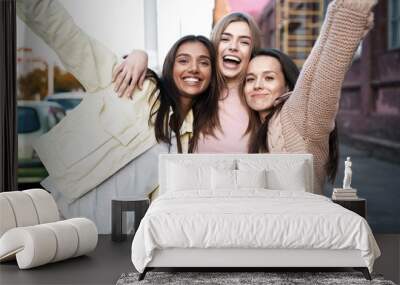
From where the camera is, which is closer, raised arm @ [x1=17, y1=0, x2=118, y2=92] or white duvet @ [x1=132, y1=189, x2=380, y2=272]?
white duvet @ [x1=132, y1=189, x2=380, y2=272]

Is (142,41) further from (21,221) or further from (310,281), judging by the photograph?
(310,281)

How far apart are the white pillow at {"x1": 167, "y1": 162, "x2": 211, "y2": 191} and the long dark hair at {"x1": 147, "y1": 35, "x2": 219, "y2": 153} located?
594 millimetres

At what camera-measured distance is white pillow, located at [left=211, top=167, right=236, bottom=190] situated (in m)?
6.12

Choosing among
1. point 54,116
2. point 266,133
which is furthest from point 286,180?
point 54,116

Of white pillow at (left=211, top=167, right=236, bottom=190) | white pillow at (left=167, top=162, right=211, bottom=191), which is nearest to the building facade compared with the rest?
white pillow at (left=211, top=167, right=236, bottom=190)

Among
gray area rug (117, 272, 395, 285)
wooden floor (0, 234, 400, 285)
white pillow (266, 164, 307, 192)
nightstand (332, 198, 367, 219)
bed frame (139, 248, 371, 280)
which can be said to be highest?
white pillow (266, 164, 307, 192)

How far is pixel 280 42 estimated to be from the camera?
682cm

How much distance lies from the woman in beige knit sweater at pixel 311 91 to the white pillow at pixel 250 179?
681 mm

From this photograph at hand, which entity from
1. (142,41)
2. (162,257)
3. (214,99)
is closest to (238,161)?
(214,99)

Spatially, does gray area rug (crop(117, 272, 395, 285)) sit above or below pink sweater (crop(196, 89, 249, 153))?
below

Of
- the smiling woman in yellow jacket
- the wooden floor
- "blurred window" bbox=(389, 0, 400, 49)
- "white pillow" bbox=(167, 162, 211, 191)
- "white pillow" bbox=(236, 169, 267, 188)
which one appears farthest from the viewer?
the smiling woman in yellow jacket

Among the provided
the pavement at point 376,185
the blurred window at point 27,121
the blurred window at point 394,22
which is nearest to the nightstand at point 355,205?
the pavement at point 376,185

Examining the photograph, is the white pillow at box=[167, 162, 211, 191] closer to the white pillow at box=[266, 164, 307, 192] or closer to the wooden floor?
the white pillow at box=[266, 164, 307, 192]

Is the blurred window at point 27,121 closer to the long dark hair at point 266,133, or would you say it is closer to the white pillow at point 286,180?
the long dark hair at point 266,133
